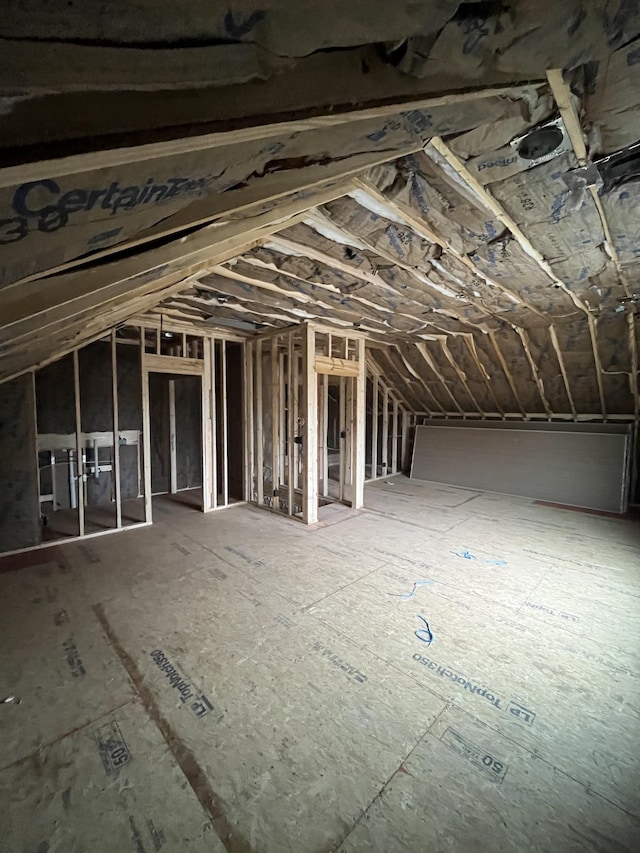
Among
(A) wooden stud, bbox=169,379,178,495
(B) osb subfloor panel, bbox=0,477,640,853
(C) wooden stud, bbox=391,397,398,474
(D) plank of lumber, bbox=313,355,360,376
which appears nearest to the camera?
(B) osb subfloor panel, bbox=0,477,640,853

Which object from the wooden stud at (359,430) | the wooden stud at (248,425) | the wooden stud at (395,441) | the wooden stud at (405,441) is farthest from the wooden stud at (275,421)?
the wooden stud at (405,441)

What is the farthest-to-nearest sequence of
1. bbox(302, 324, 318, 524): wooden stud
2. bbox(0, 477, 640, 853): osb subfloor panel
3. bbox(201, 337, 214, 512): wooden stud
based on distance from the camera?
bbox(201, 337, 214, 512): wooden stud < bbox(302, 324, 318, 524): wooden stud < bbox(0, 477, 640, 853): osb subfloor panel

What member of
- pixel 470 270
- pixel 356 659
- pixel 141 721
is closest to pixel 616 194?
pixel 470 270

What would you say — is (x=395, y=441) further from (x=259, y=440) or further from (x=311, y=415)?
(x=311, y=415)

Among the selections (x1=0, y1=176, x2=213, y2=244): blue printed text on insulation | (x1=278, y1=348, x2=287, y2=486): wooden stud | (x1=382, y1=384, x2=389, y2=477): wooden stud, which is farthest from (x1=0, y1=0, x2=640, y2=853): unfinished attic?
(x1=382, y1=384, x2=389, y2=477): wooden stud

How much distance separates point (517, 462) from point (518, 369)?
169 cm

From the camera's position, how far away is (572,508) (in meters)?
5.57

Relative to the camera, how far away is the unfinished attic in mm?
620

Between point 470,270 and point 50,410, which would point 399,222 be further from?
point 50,410

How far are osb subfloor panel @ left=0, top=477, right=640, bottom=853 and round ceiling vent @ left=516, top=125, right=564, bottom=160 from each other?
277cm

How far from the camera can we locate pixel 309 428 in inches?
181

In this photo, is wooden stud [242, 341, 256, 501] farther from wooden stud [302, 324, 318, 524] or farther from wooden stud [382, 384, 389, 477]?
wooden stud [382, 384, 389, 477]

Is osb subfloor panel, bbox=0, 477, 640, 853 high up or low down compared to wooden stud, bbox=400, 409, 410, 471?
down

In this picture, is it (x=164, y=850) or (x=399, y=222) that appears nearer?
(x=164, y=850)
